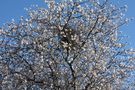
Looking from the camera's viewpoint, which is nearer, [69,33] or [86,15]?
[69,33]

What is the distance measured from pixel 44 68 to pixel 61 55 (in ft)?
3.75

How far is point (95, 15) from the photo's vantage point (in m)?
30.6

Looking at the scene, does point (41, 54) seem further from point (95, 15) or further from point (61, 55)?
point (95, 15)

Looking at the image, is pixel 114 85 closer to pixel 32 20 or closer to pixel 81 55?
pixel 81 55

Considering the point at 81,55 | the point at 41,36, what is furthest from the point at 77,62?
the point at 41,36

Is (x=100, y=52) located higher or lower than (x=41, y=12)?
lower

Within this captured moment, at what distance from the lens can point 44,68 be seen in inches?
1168

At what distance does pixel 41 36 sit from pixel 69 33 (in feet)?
6.40

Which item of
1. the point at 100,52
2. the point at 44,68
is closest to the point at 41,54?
the point at 44,68

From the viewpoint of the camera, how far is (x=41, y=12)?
3050cm

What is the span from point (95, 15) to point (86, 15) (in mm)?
442

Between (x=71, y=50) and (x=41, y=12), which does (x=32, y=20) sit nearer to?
(x=41, y=12)

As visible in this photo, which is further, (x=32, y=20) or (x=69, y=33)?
(x=32, y=20)

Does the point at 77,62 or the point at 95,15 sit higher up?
the point at 95,15
